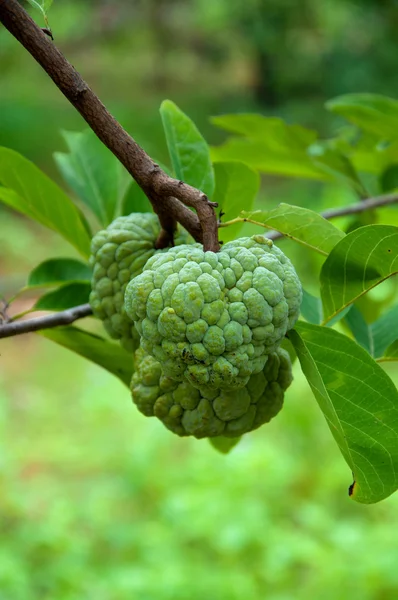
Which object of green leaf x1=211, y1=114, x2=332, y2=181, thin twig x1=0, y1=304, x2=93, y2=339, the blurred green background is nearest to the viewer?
thin twig x1=0, y1=304, x2=93, y2=339

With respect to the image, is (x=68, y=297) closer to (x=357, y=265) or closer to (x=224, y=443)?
(x=224, y=443)

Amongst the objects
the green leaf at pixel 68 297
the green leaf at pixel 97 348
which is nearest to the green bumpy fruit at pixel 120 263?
the green leaf at pixel 97 348

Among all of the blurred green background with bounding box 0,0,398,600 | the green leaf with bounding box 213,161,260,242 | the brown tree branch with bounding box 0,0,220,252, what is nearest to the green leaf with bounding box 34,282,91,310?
the green leaf with bounding box 213,161,260,242

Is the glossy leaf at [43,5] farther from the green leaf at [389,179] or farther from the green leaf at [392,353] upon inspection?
the green leaf at [389,179]

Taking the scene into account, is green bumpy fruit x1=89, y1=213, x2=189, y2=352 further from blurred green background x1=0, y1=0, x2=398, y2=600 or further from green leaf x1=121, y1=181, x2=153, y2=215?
blurred green background x1=0, y1=0, x2=398, y2=600

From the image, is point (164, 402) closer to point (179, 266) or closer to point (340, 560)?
point (179, 266)

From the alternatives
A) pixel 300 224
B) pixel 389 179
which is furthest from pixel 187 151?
pixel 389 179
